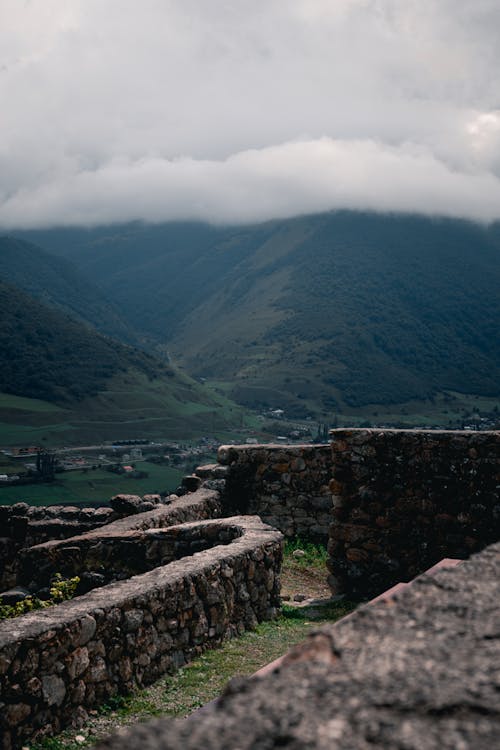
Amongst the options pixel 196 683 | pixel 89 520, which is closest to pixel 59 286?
pixel 89 520

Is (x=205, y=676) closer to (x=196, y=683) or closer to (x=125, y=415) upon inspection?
(x=196, y=683)

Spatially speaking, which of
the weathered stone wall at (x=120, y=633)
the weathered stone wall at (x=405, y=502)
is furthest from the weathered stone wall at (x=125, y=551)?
the weathered stone wall at (x=405, y=502)

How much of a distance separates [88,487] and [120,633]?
40.2 meters

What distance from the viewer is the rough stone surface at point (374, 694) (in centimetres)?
189

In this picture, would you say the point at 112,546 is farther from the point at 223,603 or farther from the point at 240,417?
the point at 240,417

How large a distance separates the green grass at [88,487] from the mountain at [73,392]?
64.2 feet

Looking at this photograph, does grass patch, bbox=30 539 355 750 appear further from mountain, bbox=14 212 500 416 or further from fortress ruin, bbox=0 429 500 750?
mountain, bbox=14 212 500 416

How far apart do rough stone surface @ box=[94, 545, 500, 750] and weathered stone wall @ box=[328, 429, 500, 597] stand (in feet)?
21.2

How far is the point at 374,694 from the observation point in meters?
2.06

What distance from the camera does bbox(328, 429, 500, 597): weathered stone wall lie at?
29.0 feet

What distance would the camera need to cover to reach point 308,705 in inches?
79.7

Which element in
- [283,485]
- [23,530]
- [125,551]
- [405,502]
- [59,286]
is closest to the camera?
[125,551]

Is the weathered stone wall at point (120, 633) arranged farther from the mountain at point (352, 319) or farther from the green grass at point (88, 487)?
the mountain at point (352, 319)

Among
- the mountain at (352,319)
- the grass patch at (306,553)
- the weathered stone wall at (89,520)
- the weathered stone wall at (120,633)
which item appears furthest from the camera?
the mountain at (352,319)
